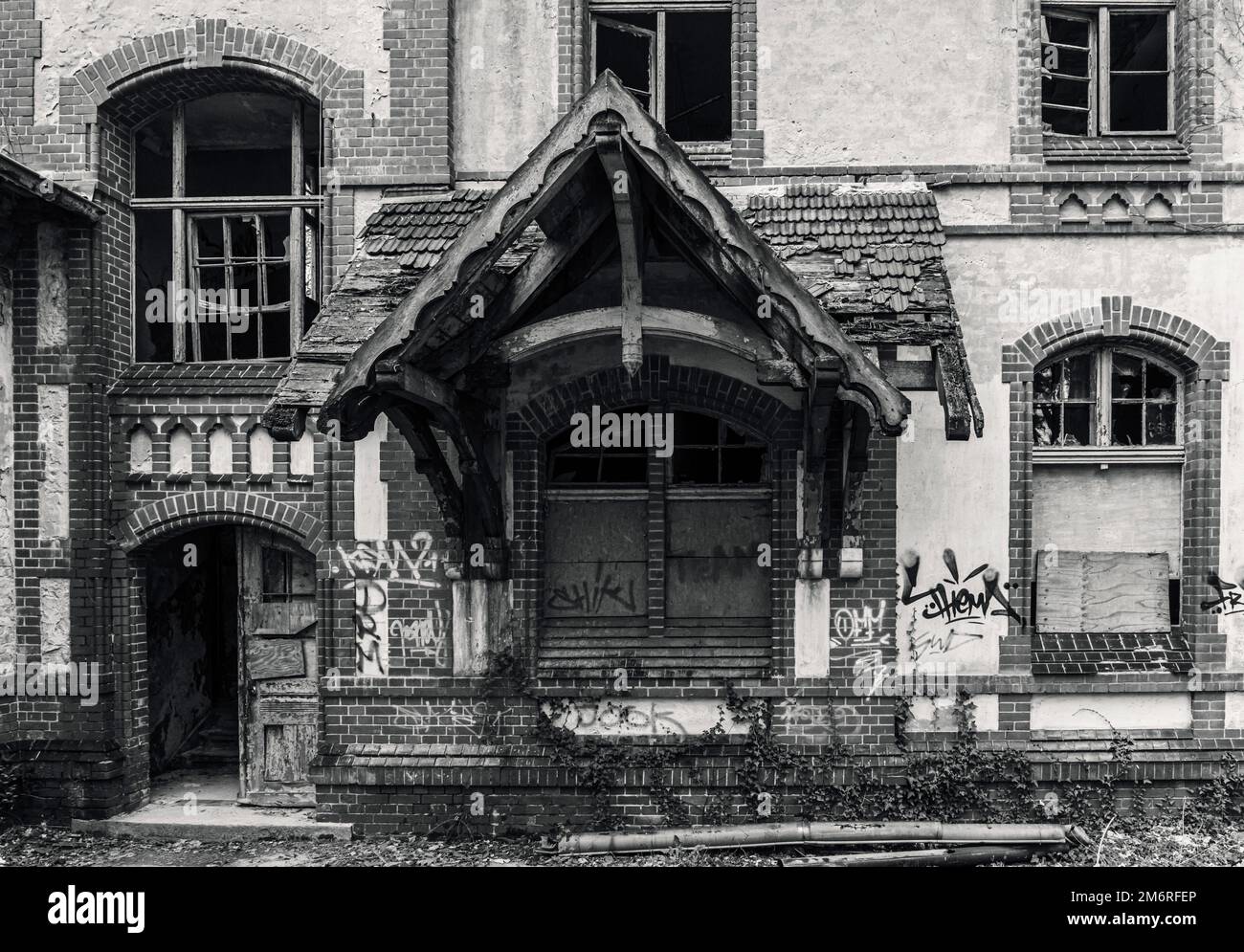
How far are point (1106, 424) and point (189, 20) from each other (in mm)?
8026

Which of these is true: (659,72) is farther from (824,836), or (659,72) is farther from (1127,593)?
(824,836)

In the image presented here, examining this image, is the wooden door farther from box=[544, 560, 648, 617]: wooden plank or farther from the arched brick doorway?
box=[544, 560, 648, 617]: wooden plank

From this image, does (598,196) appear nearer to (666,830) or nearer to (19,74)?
(666,830)

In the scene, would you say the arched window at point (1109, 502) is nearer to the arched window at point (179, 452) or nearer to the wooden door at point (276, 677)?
the wooden door at point (276, 677)

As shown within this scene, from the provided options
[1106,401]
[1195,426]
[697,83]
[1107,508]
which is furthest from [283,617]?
[1195,426]

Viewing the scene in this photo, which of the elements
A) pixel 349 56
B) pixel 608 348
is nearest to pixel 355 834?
pixel 608 348

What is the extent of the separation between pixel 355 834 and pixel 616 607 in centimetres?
263

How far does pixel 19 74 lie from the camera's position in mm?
7043

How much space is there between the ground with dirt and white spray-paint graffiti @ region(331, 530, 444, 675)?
1.34m

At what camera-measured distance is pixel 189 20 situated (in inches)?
274

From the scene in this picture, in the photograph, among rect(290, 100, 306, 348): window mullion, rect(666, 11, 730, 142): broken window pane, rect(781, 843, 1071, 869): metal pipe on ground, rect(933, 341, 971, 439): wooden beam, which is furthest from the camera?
rect(290, 100, 306, 348): window mullion

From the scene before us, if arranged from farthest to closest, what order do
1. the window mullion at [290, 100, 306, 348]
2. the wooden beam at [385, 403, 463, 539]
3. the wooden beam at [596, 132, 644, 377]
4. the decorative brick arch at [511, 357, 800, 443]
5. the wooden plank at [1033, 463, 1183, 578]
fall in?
the window mullion at [290, 100, 306, 348] < the wooden plank at [1033, 463, 1183, 578] < the decorative brick arch at [511, 357, 800, 443] < the wooden beam at [385, 403, 463, 539] < the wooden beam at [596, 132, 644, 377]

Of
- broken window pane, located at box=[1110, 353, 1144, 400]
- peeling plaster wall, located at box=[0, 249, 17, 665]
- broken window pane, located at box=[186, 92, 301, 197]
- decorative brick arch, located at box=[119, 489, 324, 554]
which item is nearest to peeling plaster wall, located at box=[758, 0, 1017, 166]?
broken window pane, located at box=[1110, 353, 1144, 400]

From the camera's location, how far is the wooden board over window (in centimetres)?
684
